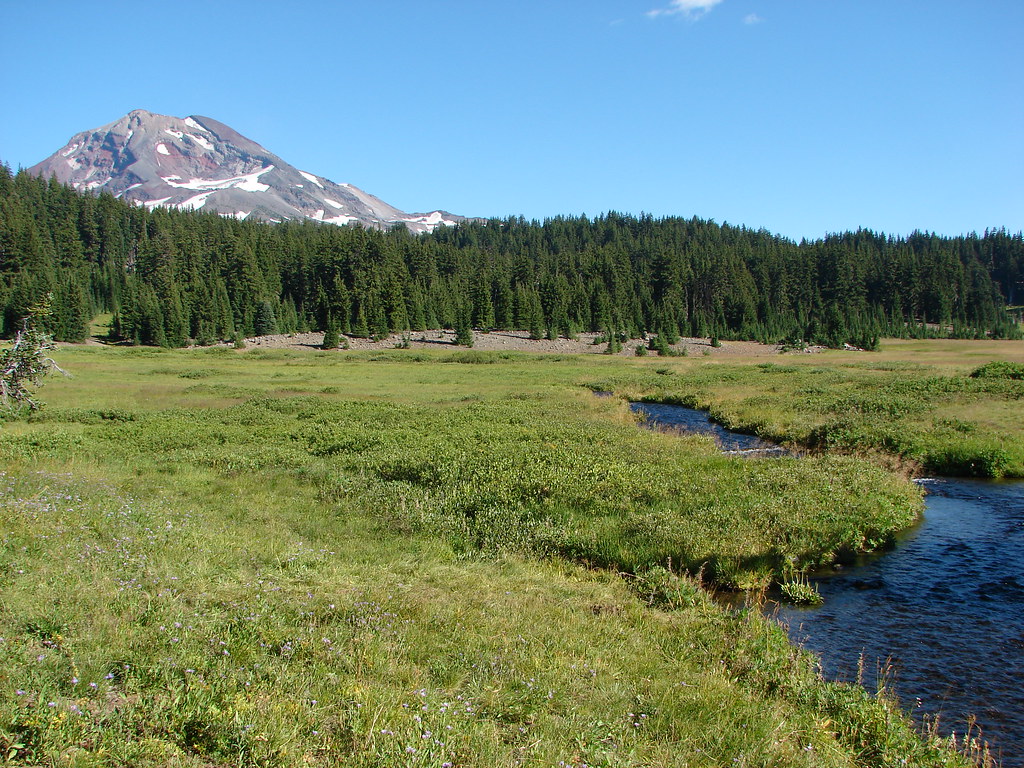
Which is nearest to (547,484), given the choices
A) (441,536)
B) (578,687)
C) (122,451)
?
(441,536)

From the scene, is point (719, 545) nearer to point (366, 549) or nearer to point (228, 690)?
point (366, 549)

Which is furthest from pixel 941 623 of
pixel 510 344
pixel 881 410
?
pixel 510 344

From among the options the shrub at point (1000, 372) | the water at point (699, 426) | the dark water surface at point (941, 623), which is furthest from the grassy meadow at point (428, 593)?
the shrub at point (1000, 372)

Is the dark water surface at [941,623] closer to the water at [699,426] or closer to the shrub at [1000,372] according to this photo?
the water at [699,426]

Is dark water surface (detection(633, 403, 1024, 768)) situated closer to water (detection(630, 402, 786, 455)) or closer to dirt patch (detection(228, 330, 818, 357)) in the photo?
water (detection(630, 402, 786, 455))

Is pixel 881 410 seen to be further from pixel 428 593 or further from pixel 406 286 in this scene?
pixel 406 286

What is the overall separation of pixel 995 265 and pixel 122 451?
236277 millimetres

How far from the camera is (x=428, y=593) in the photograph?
10.3 metres

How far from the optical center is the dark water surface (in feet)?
29.4

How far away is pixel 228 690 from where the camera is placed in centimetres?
623

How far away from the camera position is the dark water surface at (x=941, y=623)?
353 inches

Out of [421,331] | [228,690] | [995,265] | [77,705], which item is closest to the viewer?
[77,705]

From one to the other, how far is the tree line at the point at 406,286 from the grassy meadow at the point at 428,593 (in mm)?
84945

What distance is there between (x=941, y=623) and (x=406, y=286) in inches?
4863
